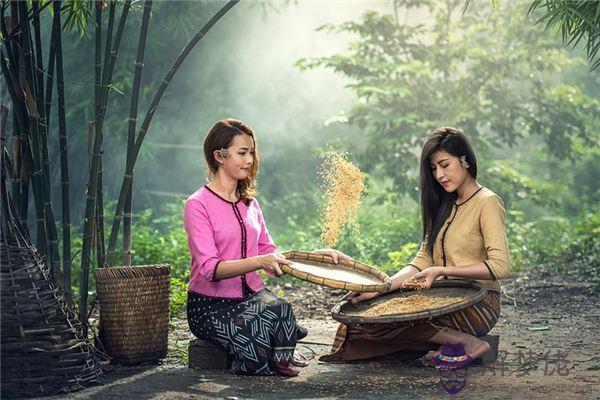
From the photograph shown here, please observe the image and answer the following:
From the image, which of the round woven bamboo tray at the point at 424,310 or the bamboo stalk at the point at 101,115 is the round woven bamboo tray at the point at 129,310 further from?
the round woven bamboo tray at the point at 424,310

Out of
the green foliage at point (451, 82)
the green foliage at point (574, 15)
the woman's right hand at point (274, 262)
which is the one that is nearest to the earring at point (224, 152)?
the woman's right hand at point (274, 262)

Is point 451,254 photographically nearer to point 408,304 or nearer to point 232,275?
point 408,304

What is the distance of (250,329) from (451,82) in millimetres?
7331

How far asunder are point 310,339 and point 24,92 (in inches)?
96.3

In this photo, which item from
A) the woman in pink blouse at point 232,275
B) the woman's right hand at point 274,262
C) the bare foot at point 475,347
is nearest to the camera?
the woman's right hand at point 274,262

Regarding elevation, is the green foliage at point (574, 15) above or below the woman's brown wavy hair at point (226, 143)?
above

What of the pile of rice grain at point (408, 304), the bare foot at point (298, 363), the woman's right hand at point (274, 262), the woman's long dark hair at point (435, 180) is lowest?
the bare foot at point (298, 363)

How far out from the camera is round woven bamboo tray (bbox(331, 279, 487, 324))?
14.2 feet

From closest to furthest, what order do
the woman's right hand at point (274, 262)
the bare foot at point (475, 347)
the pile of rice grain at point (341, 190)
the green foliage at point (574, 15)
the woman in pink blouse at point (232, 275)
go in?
the woman's right hand at point (274, 262)
the woman in pink blouse at point (232, 275)
the bare foot at point (475, 347)
the pile of rice grain at point (341, 190)
the green foliage at point (574, 15)

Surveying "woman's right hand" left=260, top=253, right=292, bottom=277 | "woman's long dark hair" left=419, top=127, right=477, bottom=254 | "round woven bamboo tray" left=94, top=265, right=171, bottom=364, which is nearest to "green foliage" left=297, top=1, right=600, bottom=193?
"woman's long dark hair" left=419, top=127, right=477, bottom=254

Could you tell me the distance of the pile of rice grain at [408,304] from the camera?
4668 millimetres

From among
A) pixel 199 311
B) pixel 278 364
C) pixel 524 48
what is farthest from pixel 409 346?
pixel 524 48

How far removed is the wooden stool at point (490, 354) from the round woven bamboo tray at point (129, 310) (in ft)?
5.97

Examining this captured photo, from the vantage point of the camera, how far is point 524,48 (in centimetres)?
1091
